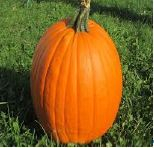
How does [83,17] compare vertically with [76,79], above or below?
above

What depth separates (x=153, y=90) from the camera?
448cm

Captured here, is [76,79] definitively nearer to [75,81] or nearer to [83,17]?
[75,81]

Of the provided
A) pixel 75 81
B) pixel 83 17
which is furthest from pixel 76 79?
pixel 83 17

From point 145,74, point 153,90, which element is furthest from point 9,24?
point 153,90

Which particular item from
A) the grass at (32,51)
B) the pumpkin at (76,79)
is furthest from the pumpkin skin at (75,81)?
the grass at (32,51)

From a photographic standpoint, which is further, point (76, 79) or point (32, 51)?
point (32, 51)

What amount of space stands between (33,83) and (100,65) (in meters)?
0.59

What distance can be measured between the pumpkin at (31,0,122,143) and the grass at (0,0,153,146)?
0.25 meters

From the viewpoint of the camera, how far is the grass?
12.6 feet

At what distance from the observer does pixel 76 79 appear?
11.1 ft

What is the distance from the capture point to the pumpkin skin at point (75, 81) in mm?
3381

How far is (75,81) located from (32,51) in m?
2.51

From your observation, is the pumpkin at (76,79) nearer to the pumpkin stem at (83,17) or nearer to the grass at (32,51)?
the pumpkin stem at (83,17)

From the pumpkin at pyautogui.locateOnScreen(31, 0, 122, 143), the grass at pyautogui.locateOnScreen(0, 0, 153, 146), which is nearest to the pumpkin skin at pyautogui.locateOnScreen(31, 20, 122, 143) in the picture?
the pumpkin at pyautogui.locateOnScreen(31, 0, 122, 143)
